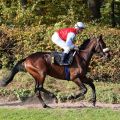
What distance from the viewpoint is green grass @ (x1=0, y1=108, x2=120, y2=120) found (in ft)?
40.0

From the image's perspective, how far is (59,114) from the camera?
41.3ft

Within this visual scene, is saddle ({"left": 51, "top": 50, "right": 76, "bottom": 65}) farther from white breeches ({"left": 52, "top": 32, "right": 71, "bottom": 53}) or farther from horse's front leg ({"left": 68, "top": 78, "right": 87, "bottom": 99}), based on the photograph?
horse's front leg ({"left": 68, "top": 78, "right": 87, "bottom": 99})

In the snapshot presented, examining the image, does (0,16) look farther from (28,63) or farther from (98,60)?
(28,63)

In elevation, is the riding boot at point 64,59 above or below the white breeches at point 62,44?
below

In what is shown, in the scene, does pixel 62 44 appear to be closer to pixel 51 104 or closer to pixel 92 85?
pixel 92 85

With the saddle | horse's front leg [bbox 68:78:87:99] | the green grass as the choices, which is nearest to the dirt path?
horse's front leg [bbox 68:78:87:99]

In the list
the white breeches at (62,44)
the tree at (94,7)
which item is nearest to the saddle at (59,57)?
the white breeches at (62,44)

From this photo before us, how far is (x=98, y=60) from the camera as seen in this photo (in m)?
17.5

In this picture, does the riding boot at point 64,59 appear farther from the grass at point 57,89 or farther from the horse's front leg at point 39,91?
the grass at point 57,89

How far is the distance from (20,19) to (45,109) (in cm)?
767

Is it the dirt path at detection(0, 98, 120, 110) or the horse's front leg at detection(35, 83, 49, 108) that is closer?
the horse's front leg at detection(35, 83, 49, 108)

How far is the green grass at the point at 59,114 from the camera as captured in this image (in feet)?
40.0

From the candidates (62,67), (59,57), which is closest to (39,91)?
(62,67)

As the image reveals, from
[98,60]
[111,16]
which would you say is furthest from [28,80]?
[111,16]
